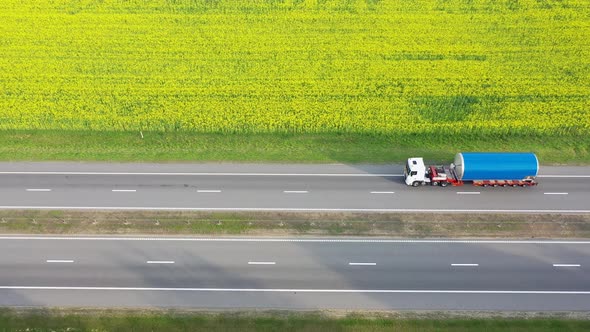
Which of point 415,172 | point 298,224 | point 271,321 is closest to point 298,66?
point 415,172

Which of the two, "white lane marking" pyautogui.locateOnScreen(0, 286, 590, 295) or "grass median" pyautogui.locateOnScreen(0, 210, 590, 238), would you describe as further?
"grass median" pyautogui.locateOnScreen(0, 210, 590, 238)

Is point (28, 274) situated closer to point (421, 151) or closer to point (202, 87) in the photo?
point (202, 87)

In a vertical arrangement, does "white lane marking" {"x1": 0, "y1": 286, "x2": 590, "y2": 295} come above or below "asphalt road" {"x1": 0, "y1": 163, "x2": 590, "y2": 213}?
below

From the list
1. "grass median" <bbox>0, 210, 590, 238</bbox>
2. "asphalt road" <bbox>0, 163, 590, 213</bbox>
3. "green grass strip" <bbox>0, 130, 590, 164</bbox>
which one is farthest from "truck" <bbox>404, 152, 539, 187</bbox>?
"grass median" <bbox>0, 210, 590, 238</bbox>

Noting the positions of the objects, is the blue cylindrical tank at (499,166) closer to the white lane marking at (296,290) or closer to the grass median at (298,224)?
the grass median at (298,224)

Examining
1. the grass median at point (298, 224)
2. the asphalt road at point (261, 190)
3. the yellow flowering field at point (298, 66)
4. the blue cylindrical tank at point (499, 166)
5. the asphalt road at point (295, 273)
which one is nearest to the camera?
the asphalt road at point (295, 273)

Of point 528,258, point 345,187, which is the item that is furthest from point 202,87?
point 528,258

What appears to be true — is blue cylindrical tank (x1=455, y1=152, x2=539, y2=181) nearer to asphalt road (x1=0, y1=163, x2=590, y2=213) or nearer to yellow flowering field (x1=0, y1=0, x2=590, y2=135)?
asphalt road (x1=0, y1=163, x2=590, y2=213)

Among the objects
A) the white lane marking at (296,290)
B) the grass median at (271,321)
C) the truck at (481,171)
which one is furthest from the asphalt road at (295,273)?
the truck at (481,171)
